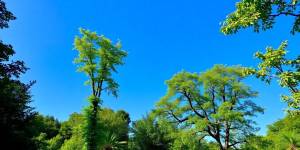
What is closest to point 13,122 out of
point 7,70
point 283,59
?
point 7,70

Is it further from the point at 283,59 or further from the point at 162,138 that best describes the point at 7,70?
the point at 162,138

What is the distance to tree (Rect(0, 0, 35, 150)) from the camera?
36.3 ft

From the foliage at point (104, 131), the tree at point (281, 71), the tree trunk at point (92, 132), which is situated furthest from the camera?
the foliage at point (104, 131)

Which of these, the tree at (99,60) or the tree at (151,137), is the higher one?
the tree at (99,60)

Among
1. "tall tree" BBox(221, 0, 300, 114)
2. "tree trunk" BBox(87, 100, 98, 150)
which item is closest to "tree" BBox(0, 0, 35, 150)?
"tall tree" BBox(221, 0, 300, 114)

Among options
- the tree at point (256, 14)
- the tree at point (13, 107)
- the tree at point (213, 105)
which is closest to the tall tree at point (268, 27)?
the tree at point (256, 14)

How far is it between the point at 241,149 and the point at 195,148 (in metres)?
4.70

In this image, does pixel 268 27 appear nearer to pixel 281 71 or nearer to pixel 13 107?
pixel 281 71

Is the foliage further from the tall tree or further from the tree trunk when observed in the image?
the tall tree

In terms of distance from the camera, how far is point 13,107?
11562 millimetres

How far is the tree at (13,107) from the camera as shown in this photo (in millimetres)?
11055

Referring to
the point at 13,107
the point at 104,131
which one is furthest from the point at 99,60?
the point at 13,107

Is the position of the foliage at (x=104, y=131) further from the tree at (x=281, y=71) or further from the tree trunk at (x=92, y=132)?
the tree at (x=281, y=71)

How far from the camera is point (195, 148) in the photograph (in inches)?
1367
